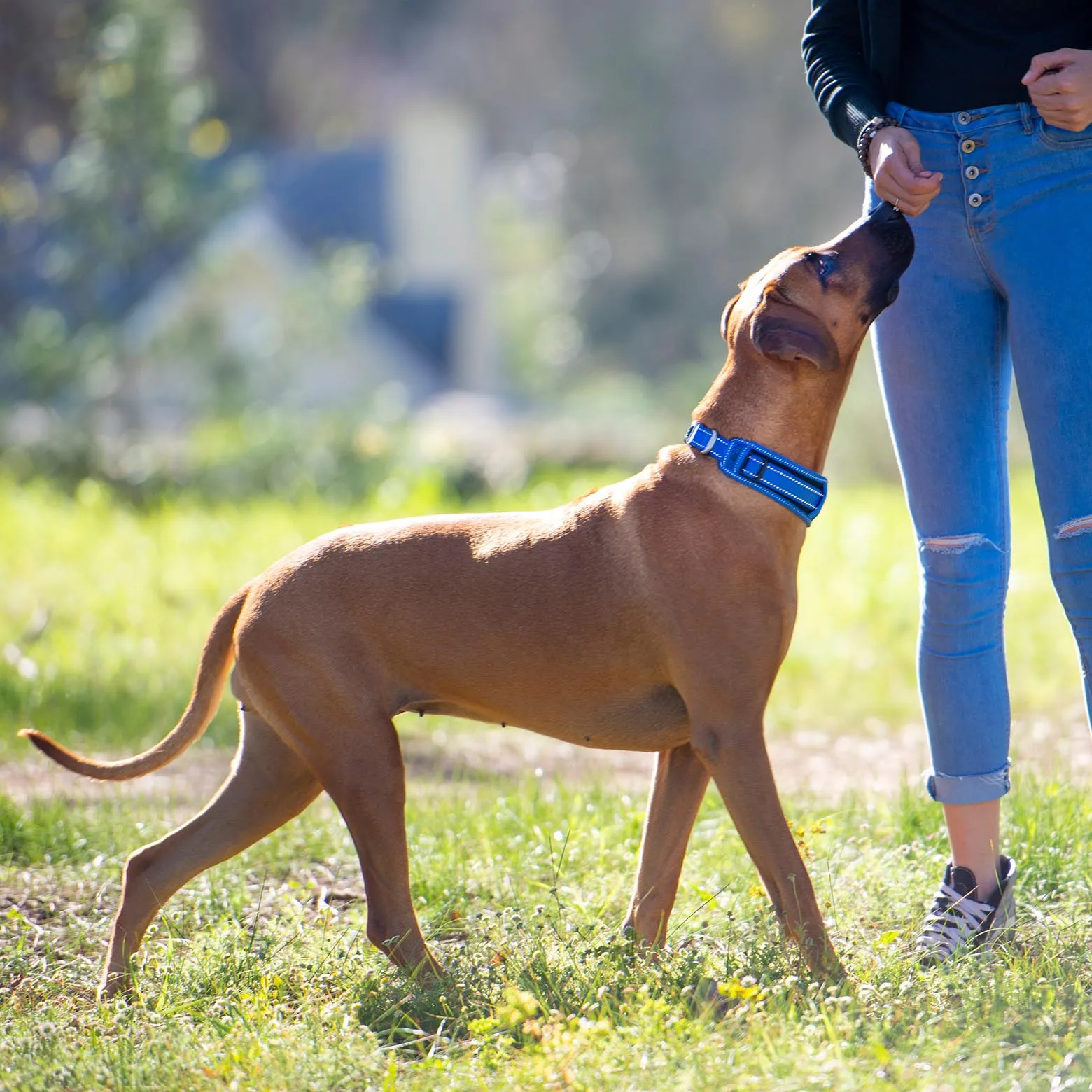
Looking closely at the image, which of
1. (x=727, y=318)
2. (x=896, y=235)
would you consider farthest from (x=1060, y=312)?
(x=727, y=318)

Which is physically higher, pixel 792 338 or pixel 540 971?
pixel 792 338

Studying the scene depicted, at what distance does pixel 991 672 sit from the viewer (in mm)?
3354

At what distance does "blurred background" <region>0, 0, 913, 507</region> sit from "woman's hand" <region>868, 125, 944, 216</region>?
9299 mm

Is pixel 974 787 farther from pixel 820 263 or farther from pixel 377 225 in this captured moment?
pixel 377 225

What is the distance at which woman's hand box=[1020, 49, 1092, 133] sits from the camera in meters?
2.97

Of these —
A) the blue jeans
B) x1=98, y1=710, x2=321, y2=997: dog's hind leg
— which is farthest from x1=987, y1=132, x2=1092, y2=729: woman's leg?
x1=98, y1=710, x2=321, y2=997: dog's hind leg

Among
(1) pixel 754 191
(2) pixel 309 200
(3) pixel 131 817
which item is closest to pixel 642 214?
(1) pixel 754 191

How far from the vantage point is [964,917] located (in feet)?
10.9

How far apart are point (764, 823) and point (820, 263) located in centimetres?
136

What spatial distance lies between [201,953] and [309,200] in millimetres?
27790

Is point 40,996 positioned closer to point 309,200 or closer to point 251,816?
point 251,816

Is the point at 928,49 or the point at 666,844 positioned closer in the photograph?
the point at 928,49

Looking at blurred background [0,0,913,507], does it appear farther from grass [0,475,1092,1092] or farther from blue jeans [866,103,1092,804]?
blue jeans [866,103,1092,804]

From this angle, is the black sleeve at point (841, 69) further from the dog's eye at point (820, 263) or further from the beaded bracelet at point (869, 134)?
the dog's eye at point (820, 263)
